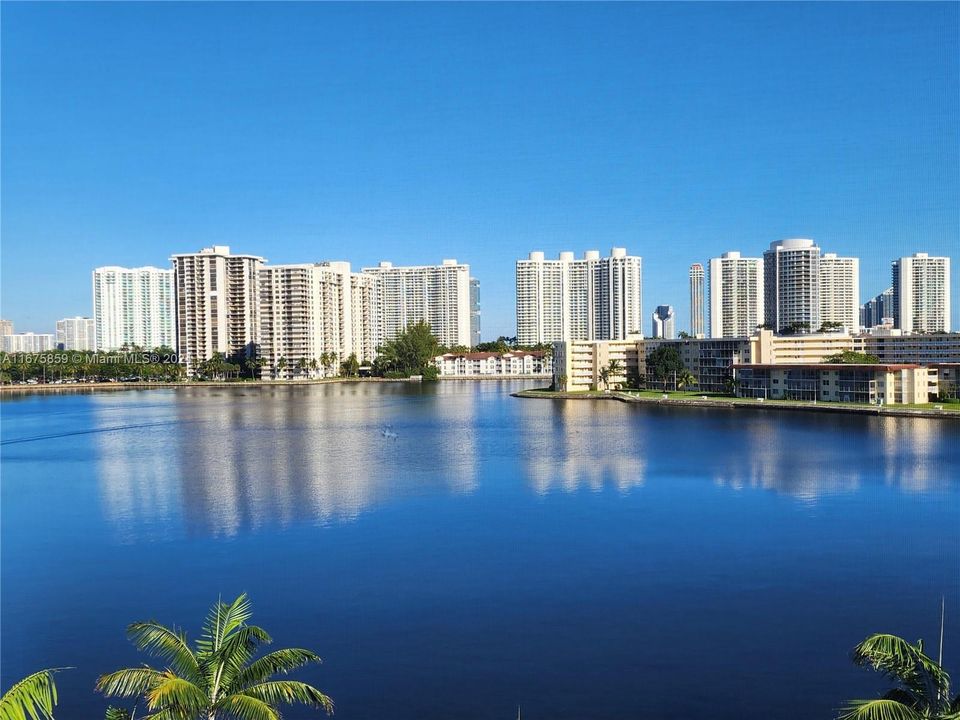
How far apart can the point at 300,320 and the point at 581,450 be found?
159ft

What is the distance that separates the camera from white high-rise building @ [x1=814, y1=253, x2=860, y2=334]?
71.2 metres

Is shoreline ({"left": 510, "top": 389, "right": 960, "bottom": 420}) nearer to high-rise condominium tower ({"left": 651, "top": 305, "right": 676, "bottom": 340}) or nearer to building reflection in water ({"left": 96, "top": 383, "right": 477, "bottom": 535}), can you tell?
building reflection in water ({"left": 96, "top": 383, "right": 477, "bottom": 535})

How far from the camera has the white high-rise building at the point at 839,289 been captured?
71188mm

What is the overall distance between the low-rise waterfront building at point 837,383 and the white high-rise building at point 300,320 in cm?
3892

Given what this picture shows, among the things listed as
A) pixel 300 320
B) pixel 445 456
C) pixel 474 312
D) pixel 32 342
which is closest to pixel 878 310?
pixel 474 312

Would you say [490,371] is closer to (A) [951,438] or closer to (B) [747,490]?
(A) [951,438]

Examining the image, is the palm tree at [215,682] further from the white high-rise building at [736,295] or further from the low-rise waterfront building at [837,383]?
the white high-rise building at [736,295]

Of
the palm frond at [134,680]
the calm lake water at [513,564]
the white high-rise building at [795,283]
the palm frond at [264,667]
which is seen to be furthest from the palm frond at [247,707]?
the white high-rise building at [795,283]

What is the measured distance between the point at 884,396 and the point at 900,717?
1240 inches

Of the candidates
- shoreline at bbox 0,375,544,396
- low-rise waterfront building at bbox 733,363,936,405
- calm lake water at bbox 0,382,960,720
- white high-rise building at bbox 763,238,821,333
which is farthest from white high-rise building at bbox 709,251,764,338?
calm lake water at bbox 0,382,960,720

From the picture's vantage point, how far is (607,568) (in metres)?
10.5

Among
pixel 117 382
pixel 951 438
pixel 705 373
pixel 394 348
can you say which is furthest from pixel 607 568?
pixel 117 382

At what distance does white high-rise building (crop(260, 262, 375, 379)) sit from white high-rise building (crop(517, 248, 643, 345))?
2429cm

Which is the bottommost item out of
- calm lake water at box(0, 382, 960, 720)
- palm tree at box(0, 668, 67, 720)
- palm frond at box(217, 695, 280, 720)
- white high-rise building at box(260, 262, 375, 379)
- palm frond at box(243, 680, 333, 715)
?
calm lake water at box(0, 382, 960, 720)
